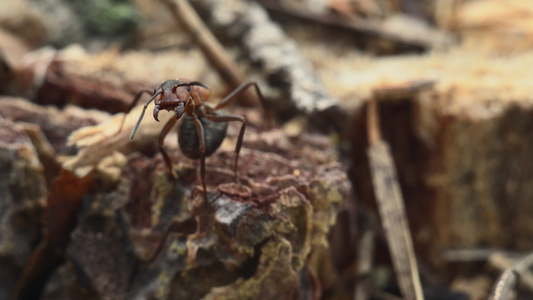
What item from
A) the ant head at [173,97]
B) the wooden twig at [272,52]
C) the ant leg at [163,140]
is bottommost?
the ant leg at [163,140]

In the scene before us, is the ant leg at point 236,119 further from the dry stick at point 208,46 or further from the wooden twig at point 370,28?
the wooden twig at point 370,28

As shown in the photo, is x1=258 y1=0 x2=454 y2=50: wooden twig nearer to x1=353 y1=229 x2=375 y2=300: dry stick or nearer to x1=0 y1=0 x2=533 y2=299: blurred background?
x1=0 y1=0 x2=533 y2=299: blurred background

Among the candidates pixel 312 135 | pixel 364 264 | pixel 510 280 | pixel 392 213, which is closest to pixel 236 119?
pixel 312 135

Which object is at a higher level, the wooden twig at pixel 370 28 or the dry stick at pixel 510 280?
the wooden twig at pixel 370 28

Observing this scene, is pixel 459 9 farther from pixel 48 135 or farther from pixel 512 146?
pixel 48 135

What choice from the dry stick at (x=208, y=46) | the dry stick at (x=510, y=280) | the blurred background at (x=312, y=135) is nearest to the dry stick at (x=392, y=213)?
the blurred background at (x=312, y=135)

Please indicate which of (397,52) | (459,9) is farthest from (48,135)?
(459,9)
